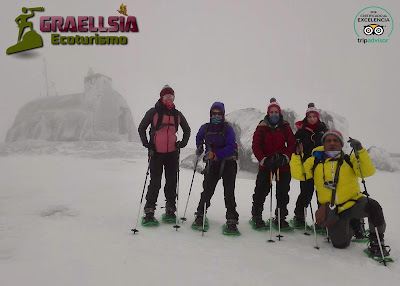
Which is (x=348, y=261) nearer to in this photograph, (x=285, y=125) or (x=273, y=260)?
(x=273, y=260)

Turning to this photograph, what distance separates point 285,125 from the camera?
6355 mm

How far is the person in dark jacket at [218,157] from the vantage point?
20.3ft

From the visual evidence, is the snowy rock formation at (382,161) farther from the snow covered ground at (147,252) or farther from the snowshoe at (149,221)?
the snowshoe at (149,221)

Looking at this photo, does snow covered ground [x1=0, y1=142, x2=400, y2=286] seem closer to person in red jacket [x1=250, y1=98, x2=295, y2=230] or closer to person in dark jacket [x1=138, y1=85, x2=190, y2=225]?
person in red jacket [x1=250, y1=98, x2=295, y2=230]

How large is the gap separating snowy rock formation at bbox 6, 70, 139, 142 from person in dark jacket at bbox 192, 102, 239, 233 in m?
39.8

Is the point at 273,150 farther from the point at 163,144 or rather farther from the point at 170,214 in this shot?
the point at 170,214

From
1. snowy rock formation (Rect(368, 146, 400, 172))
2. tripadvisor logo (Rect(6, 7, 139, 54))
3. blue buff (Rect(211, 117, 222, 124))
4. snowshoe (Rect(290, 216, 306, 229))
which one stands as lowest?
snowy rock formation (Rect(368, 146, 400, 172))

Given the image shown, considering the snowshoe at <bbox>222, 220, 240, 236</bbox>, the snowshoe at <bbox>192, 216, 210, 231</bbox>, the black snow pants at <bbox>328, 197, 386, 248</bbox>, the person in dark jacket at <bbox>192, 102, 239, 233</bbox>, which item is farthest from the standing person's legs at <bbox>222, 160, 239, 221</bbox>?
the black snow pants at <bbox>328, 197, 386, 248</bbox>

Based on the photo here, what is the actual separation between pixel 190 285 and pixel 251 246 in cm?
196

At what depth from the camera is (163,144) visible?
6559 mm

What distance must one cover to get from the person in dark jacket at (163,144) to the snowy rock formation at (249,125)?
26.8 feet

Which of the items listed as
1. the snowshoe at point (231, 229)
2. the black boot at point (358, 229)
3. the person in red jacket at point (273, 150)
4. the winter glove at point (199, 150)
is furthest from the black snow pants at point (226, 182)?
the black boot at point (358, 229)

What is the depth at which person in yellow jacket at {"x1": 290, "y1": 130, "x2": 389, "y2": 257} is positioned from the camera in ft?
16.0

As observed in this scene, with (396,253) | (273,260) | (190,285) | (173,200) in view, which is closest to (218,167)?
(173,200)
